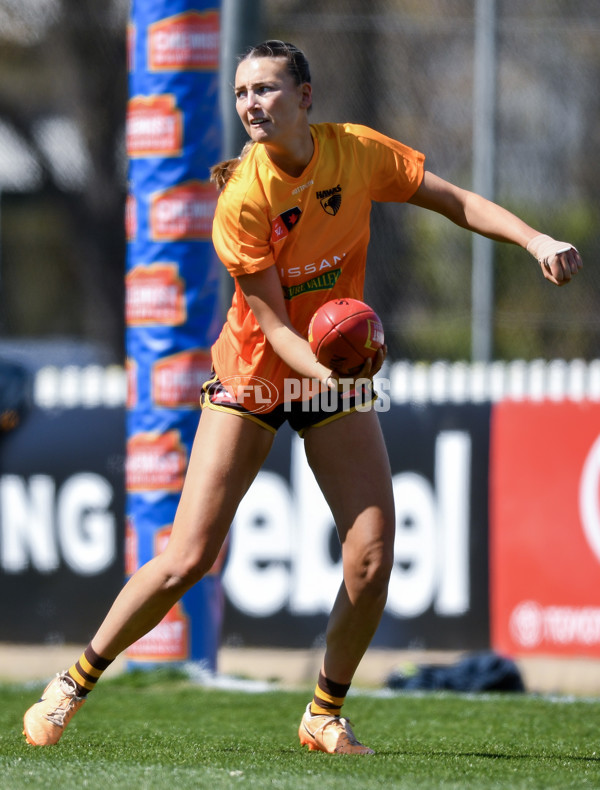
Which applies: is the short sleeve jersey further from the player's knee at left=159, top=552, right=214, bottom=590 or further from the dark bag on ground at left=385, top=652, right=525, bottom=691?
the dark bag on ground at left=385, top=652, right=525, bottom=691

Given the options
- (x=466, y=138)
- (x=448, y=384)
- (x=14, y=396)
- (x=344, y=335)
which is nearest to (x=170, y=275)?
(x=14, y=396)

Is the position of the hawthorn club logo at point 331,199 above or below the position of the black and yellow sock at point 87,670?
above

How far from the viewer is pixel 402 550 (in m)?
8.18

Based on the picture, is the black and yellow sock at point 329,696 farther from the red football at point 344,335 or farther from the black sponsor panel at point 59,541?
the black sponsor panel at point 59,541

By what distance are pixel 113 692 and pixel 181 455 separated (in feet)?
4.40

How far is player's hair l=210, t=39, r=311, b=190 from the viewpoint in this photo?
4.11 metres

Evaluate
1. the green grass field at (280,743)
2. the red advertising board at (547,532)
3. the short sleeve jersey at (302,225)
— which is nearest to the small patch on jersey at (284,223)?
the short sleeve jersey at (302,225)

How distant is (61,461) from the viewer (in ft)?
28.1

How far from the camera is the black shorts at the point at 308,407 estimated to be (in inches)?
167

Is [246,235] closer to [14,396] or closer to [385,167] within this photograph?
[385,167]

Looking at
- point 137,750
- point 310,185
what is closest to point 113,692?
point 137,750

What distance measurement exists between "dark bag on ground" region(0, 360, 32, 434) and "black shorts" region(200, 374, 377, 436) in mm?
4657

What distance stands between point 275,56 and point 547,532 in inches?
189

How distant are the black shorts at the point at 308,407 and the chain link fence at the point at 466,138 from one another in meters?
5.20
